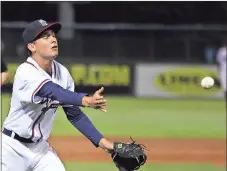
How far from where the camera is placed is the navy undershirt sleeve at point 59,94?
5.18 meters

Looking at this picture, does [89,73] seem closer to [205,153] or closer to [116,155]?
[205,153]

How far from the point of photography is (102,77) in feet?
68.7

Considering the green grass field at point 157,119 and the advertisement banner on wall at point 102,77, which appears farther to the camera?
the advertisement banner on wall at point 102,77

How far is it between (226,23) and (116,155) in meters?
18.3

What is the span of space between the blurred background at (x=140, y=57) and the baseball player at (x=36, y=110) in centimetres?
830

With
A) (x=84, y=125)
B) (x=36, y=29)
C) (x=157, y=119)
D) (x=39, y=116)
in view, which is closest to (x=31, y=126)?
(x=39, y=116)

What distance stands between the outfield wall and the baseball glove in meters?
15.2

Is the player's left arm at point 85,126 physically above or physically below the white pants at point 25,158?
above

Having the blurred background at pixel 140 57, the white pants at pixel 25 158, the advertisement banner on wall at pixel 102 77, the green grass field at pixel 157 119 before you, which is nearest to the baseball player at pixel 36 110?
the white pants at pixel 25 158

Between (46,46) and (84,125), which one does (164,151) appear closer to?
(84,125)

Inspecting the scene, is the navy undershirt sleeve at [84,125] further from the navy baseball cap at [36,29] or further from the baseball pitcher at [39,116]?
the navy baseball cap at [36,29]

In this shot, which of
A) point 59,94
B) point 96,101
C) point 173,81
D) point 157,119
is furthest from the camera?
point 173,81

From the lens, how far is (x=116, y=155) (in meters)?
5.55

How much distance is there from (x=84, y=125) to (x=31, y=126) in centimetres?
47
